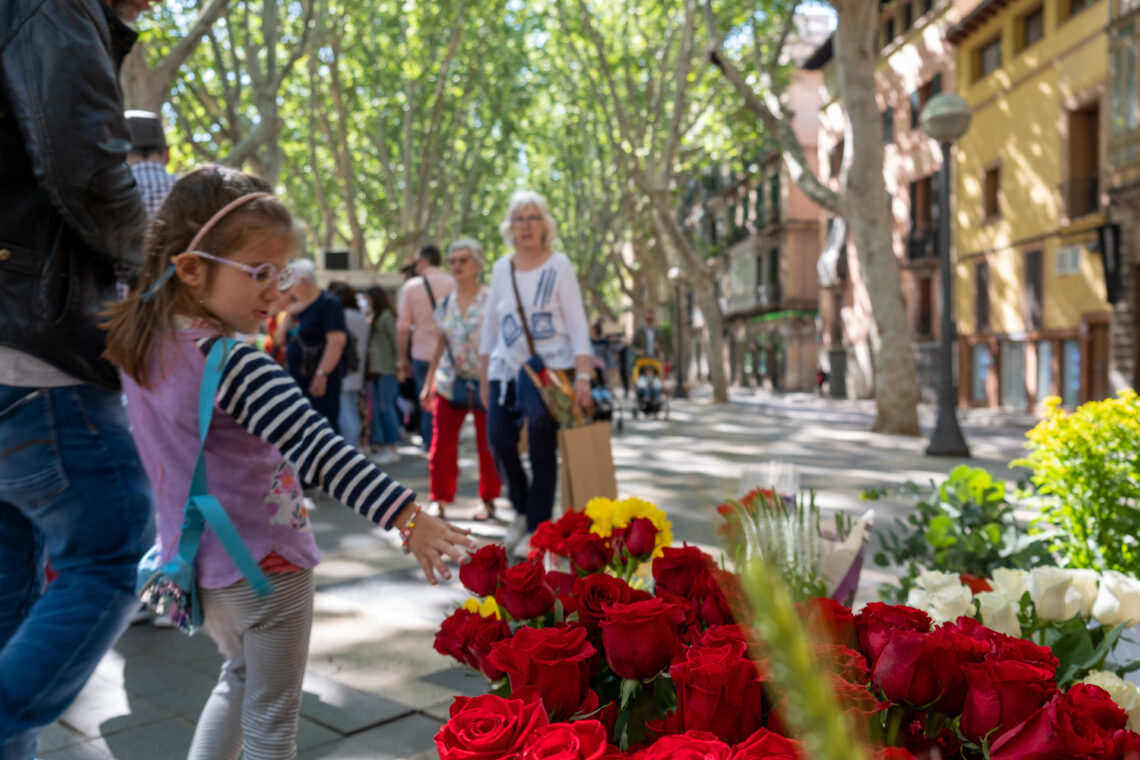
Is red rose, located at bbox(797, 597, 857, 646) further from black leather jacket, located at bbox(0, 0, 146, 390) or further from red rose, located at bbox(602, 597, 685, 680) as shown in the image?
black leather jacket, located at bbox(0, 0, 146, 390)

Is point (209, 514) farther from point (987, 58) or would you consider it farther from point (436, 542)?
point (987, 58)

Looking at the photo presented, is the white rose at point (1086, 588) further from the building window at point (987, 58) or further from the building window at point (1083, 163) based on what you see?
Result: the building window at point (987, 58)

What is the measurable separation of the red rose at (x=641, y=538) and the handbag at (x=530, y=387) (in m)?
3.48

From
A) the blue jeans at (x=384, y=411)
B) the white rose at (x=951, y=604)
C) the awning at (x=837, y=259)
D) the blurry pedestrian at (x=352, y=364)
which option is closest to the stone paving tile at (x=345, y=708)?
the white rose at (x=951, y=604)

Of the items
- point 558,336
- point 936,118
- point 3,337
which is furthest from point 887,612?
point 936,118

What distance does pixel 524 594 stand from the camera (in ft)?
5.81

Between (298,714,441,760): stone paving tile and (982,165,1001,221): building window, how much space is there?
27.9 meters

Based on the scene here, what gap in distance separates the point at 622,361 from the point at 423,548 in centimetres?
2483

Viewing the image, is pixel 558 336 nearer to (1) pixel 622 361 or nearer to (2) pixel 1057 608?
(2) pixel 1057 608

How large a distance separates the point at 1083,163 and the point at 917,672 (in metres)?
25.9

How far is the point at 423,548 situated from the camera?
197cm

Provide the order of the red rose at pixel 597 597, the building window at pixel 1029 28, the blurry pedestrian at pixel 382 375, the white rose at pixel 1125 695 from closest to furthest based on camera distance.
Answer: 1. the white rose at pixel 1125 695
2. the red rose at pixel 597 597
3. the blurry pedestrian at pixel 382 375
4. the building window at pixel 1029 28

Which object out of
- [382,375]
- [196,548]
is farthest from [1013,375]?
[196,548]

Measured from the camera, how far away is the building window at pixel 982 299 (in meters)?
28.3
